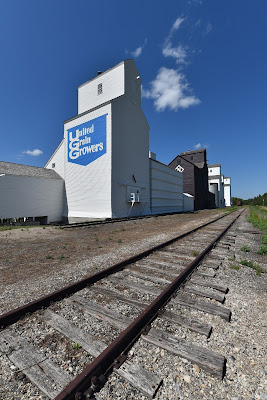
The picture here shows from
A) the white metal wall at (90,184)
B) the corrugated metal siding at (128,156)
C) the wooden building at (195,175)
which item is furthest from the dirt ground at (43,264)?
the wooden building at (195,175)

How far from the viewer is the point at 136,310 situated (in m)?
2.99

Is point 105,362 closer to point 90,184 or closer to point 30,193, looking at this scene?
point 90,184

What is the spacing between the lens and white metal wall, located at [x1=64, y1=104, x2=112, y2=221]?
19.6m

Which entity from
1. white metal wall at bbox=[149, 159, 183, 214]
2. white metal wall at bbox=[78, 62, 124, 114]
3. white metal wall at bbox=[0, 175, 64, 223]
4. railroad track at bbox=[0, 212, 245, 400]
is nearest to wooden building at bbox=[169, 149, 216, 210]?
white metal wall at bbox=[149, 159, 183, 214]

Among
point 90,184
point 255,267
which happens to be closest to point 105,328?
point 255,267

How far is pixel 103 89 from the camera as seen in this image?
76.5 ft

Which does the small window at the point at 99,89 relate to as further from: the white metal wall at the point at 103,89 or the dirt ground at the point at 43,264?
the dirt ground at the point at 43,264

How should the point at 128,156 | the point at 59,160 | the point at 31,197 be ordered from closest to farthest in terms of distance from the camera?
1. the point at 31,197
2. the point at 128,156
3. the point at 59,160

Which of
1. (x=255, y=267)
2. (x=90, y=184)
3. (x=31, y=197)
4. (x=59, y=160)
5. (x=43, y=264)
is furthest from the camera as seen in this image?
(x=59, y=160)

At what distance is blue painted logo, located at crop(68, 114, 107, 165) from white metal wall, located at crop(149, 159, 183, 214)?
9862 mm

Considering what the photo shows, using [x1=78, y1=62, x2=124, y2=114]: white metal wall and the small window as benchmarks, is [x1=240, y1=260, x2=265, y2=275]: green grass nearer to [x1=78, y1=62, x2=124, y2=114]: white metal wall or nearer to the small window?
[x1=78, y1=62, x2=124, y2=114]: white metal wall

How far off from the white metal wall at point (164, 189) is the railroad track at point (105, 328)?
79.0 feet

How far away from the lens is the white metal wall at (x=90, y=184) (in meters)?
19.6

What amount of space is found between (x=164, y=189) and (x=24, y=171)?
20.8 metres
